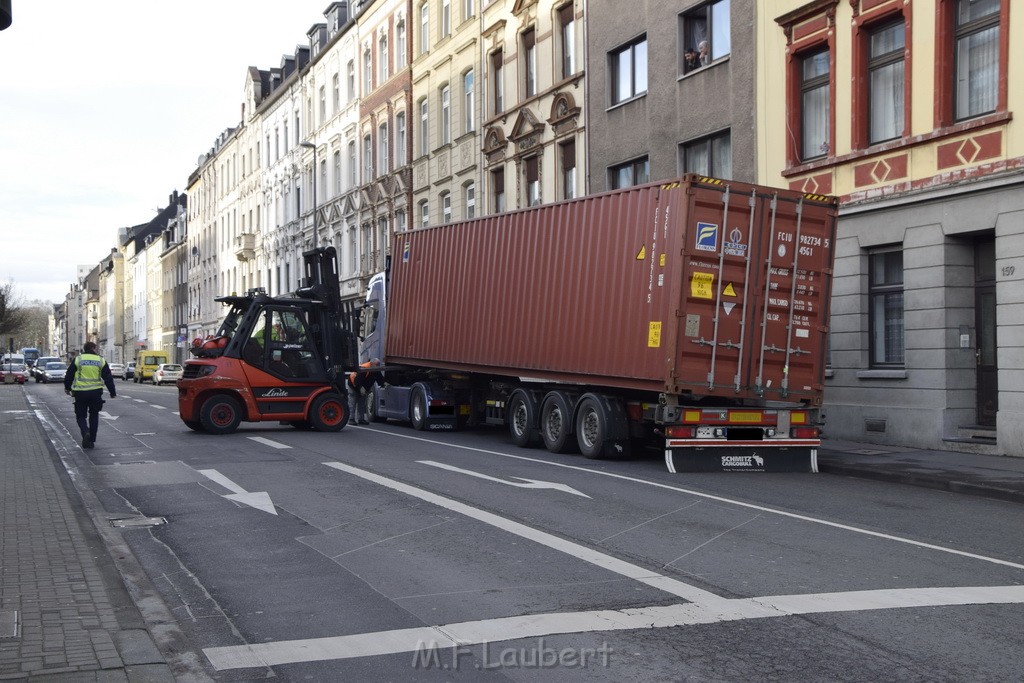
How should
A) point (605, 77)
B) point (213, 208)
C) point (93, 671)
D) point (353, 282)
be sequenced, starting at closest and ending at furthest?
point (93, 671) → point (605, 77) → point (353, 282) → point (213, 208)

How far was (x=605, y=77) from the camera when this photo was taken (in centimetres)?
2716

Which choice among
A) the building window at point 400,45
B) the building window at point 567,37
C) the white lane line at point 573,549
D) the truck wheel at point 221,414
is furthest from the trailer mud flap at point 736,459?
the building window at point 400,45

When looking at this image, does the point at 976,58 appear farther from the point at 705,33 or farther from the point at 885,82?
the point at 705,33

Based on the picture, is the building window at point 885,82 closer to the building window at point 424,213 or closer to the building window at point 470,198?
the building window at point 470,198

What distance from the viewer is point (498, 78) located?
34188mm


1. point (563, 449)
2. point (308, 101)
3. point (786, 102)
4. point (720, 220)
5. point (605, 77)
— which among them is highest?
point (308, 101)

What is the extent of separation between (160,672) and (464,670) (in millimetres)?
1351

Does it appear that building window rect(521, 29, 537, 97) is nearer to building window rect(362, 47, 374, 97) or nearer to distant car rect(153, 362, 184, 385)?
building window rect(362, 47, 374, 97)

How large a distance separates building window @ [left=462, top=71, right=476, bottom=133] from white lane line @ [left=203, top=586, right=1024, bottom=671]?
99.8 feet

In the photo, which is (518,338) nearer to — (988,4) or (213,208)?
(988,4)

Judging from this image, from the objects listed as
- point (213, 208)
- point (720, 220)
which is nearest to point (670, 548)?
point (720, 220)

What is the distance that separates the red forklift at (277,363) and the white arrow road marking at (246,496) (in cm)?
705

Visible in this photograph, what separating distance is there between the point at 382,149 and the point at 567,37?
16.4 meters

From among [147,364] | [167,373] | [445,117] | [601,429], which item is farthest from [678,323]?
[147,364]
